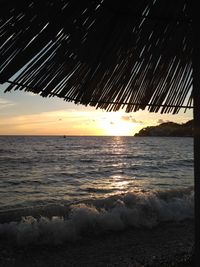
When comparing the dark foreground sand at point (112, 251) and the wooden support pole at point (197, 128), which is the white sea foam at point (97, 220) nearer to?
the dark foreground sand at point (112, 251)

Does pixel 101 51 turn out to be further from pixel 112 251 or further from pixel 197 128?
pixel 112 251

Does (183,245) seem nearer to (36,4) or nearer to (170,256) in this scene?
(170,256)

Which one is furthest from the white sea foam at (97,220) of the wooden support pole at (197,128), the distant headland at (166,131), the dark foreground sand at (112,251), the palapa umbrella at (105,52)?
the distant headland at (166,131)

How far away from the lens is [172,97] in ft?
9.37

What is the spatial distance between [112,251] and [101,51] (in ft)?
19.7

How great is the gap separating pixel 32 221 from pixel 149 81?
7.49 meters

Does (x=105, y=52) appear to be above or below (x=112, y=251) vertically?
above

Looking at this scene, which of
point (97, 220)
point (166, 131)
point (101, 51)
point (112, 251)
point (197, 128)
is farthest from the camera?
point (166, 131)

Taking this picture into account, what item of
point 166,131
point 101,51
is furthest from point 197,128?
point 166,131

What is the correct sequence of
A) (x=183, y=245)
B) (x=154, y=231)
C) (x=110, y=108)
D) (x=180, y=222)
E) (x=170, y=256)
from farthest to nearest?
1. (x=180, y=222)
2. (x=154, y=231)
3. (x=183, y=245)
4. (x=170, y=256)
5. (x=110, y=108)

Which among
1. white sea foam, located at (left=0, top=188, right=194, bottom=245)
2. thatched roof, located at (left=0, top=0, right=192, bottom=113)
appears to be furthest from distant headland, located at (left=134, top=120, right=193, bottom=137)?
thatched roof, located at (left=0, top=0, right=192, bottom=113)

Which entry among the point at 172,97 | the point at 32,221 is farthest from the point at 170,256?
the point at 172,97

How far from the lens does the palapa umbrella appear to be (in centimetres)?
190

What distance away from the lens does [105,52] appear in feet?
7.64
